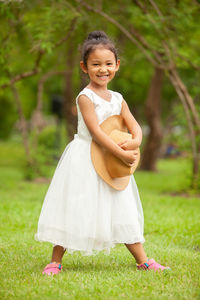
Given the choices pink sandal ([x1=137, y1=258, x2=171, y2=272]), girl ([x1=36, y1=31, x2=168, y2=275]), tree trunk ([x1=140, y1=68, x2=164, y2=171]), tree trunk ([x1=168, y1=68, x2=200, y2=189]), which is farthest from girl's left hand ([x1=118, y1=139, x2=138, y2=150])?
tree trunk ([x1=140, y1=68, x2=164, y2=171])

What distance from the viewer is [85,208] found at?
11.7 ft

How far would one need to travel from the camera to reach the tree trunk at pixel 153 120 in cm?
1538

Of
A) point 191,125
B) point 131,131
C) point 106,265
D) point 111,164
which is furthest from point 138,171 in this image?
point 111,164

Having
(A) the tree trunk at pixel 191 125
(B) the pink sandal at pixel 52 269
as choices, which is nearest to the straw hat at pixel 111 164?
(B) the pink sandal at pixel 52 269

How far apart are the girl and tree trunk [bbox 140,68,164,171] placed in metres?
11.7

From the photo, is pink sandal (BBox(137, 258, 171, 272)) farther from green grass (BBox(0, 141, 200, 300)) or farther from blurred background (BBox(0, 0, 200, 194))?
blurred background (BBox(0, 0, 200, 194))

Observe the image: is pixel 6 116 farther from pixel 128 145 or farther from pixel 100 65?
pixel 128 145

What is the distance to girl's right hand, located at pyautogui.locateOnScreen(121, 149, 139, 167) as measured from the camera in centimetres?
356

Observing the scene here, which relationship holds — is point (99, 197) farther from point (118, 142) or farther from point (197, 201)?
point (197, 201)

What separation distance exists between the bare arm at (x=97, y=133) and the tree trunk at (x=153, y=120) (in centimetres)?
1187

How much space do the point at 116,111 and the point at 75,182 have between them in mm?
681

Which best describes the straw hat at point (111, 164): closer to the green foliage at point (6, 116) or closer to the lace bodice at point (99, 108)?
the lace bodice at point (99, 108)

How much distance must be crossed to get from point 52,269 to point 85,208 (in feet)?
1.75

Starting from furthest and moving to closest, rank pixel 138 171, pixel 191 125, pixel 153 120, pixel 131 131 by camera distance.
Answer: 1. pixel 138 171
2. pixel 153 120
3. pixel 191 125
4. pixel 131 131
